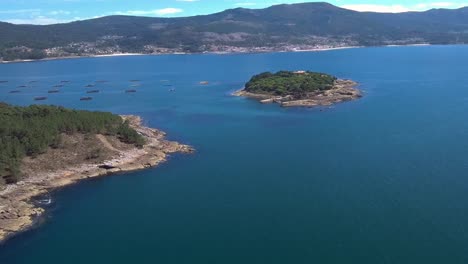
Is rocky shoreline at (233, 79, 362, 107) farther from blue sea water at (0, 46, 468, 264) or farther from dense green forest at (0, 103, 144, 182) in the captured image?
dense green forest at (0, 103, 144, 182)

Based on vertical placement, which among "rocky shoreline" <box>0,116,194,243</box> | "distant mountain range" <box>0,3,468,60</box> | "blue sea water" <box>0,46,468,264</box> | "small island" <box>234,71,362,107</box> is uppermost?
"distant mountain range" <box>0,3,468,60</box>

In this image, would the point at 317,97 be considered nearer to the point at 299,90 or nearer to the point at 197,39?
the point at 299,90

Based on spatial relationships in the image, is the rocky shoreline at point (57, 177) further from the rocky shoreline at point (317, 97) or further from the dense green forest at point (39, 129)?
the rocky shoreline at point (317, 97)

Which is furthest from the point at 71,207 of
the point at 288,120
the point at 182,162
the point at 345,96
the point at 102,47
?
the point at 102,47

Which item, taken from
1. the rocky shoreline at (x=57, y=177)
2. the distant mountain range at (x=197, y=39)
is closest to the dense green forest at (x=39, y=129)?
the rocky shoreline at (x=57, y=177)

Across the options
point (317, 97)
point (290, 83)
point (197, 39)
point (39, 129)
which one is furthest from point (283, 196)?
point (197, 39)

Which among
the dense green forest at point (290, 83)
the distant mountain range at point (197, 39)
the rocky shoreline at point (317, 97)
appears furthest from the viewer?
the distant mountain range at point (197, 39)

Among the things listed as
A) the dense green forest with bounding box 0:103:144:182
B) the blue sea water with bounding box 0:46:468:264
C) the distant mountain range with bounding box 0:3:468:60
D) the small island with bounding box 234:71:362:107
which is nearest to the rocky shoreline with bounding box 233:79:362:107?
the small island with bounding box 234:71:362:107
